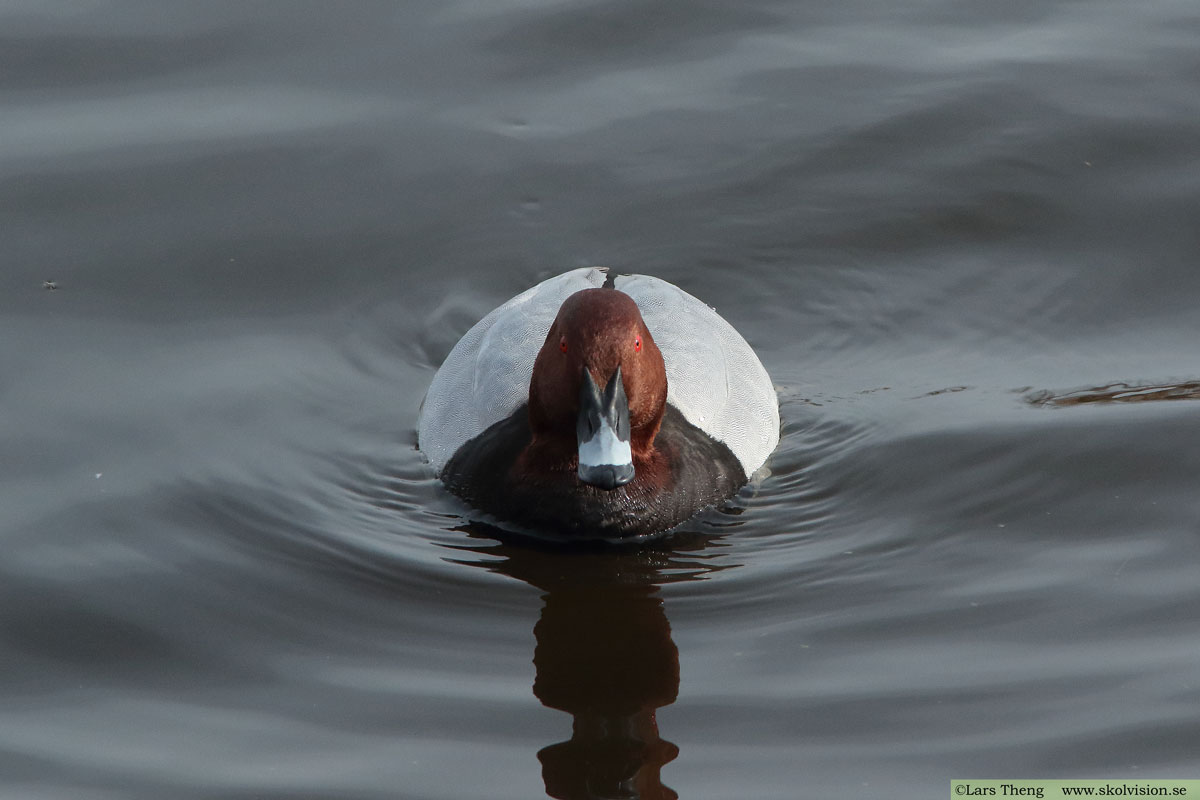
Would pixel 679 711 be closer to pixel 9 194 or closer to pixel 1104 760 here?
pixel 1104 760

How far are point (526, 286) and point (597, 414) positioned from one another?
3294mm

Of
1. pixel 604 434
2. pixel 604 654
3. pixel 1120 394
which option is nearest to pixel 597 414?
pixel 604 434

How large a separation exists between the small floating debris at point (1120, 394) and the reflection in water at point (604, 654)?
7.39ft

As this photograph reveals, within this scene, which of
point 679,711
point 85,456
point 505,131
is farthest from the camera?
point 505,131

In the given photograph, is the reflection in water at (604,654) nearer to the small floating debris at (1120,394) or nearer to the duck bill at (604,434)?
the duck bill at (604,434)

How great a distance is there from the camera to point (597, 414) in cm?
671

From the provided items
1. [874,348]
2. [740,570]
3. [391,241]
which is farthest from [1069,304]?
[391,241]

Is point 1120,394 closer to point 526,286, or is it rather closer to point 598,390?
point 598,390

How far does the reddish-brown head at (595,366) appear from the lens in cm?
686

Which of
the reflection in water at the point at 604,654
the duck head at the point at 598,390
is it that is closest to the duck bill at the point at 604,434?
the duck head at the point at 598,390

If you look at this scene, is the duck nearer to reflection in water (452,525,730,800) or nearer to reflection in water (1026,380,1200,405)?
reflection in water (452,525,730,800)

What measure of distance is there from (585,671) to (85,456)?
303 cm

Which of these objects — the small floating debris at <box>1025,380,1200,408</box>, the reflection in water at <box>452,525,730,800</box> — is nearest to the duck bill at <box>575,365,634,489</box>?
the reflection in water at <box>452,525,730,800</box>

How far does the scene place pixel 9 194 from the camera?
10.0 meters
